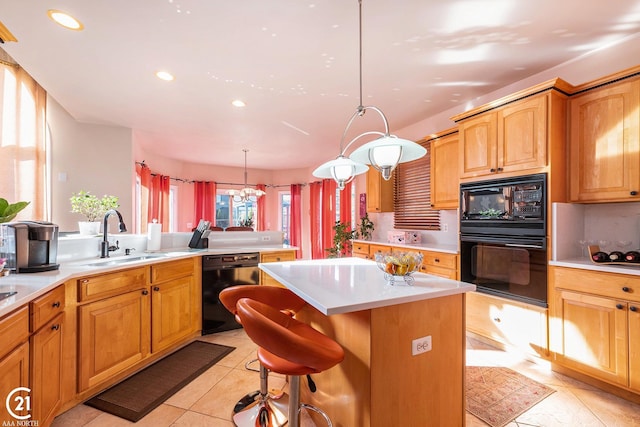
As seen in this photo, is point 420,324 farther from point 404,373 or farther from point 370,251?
point 370,251

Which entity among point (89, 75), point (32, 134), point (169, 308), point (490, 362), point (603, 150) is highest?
point (89, 75)

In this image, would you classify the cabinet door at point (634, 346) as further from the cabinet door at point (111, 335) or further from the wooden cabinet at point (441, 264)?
the cabinet door at point (111, 335)

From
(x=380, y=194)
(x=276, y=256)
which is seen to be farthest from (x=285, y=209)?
(x=276, y=256)

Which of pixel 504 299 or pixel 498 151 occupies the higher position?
pixel 498 151

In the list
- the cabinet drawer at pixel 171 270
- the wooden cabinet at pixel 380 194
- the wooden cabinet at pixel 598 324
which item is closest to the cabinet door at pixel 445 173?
the wooden cabinet at pixel 380 194

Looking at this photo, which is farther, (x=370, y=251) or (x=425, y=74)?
(x=370, y=251)

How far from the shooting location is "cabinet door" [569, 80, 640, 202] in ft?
6.53

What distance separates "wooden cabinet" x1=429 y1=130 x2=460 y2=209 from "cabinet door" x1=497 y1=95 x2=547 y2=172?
0.64m

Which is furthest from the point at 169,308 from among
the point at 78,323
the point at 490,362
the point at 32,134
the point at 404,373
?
the point at 490,362

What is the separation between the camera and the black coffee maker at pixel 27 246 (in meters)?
1.77

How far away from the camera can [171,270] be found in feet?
8.68

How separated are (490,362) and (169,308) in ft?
9.37

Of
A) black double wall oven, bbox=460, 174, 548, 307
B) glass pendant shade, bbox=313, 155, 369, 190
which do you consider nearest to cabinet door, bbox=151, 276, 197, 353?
glass pendant shade, bbox=313, 155, 369, 190

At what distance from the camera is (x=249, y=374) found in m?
2.30
